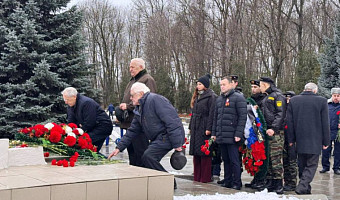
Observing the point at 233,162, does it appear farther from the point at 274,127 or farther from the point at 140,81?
the point at 140,81

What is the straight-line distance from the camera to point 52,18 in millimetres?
13211

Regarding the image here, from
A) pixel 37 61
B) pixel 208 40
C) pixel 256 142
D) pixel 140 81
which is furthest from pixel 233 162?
pixel 208 40

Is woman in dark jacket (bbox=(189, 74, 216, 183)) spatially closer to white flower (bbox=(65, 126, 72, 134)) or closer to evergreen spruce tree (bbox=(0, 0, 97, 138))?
white flower (bbox=(65, 126, 72, 134))

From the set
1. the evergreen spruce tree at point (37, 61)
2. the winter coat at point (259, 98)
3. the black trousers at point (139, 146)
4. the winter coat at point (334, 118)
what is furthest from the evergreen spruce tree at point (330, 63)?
the black trousers at point (139, 146)

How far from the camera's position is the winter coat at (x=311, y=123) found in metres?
7.75

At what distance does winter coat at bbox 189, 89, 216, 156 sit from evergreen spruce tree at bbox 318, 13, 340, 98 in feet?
38.1

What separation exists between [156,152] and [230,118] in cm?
190

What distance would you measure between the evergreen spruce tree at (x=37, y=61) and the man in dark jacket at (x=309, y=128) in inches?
267

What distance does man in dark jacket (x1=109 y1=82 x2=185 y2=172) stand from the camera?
21.5 ft

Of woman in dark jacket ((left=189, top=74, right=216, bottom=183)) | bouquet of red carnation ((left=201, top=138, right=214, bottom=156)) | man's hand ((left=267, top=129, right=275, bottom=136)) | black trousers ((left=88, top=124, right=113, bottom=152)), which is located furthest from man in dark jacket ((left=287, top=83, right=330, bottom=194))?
black trousers ((left=88, top=124, right=113, bottom=152))

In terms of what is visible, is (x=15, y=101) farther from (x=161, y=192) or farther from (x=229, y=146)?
(x=161, y=192)

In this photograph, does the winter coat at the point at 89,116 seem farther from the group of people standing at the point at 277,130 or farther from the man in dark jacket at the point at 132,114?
the group of people standing at the point at 277,130

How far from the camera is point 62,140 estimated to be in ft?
24.3

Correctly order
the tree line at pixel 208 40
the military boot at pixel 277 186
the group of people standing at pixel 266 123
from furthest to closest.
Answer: the tree line at pixel 208 40 → the military boot at pixel 277 186 → the group of people standing at pixel 266 123
